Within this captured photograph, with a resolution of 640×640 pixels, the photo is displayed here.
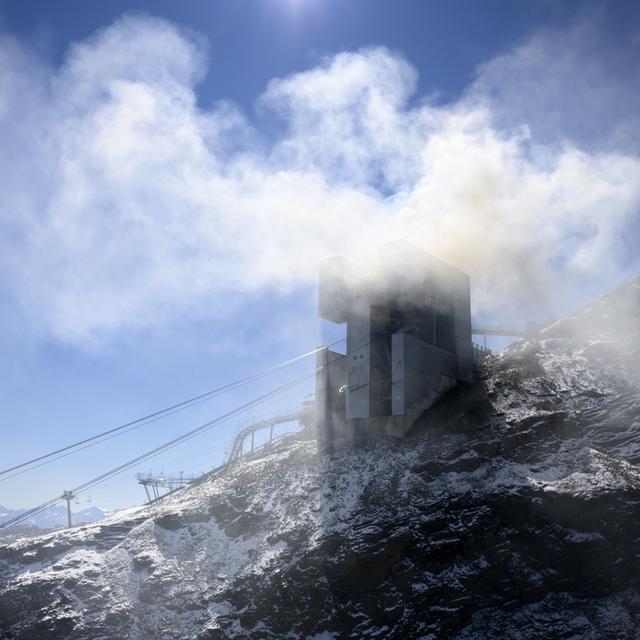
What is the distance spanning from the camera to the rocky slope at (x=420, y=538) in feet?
57.1

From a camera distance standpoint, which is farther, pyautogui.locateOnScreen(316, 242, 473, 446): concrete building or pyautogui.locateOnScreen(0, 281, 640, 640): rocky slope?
pyautogui.locateOnScreen(316, 242, 473, 446): concrete building

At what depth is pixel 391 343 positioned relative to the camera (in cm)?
3169

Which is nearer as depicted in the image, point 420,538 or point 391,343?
point 420,538

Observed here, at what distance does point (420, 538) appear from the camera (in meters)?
20.5

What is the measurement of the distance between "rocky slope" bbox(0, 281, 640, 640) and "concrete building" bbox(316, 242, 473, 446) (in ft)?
5.43

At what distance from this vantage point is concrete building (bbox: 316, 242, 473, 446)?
3011 centimetres

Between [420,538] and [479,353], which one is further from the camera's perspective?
[479,353]

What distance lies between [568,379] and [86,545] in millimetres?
23708

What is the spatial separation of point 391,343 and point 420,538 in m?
12.8

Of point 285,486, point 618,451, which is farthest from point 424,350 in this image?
point 618,451

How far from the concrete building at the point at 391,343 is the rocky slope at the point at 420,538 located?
1.66 metres

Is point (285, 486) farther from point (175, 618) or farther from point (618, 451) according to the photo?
point (618, 451)

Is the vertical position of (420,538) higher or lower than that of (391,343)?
lower

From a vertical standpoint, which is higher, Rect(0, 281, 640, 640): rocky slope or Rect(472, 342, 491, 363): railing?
Rect(472, 342, 491, 363): railing
